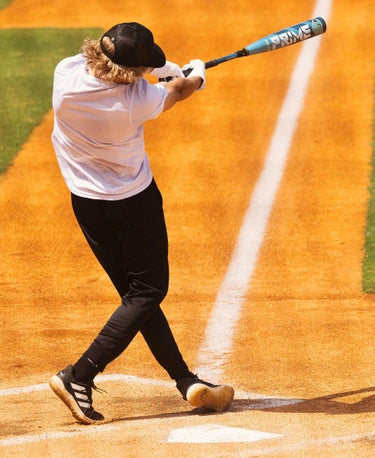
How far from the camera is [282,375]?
597 centimetres

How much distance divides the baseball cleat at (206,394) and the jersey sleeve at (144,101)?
1297 mm

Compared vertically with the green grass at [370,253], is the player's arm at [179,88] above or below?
above

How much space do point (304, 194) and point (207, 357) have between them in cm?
348

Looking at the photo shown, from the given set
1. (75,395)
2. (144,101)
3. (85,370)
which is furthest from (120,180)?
(75,395)

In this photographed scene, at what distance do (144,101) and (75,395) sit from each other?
141 cm

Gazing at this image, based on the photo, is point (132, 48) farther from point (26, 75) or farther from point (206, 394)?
point (26, 75)

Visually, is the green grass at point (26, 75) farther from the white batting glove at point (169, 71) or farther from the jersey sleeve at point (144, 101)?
the jersey sleeve at point (144, 101)

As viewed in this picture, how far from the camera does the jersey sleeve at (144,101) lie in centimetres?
500

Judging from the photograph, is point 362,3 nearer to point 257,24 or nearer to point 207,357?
point 257,24

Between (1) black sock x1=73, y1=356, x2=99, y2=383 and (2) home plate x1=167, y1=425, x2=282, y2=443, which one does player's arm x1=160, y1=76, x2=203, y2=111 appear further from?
(2) home plate x1=167, y1=425, x2=282, y2=443

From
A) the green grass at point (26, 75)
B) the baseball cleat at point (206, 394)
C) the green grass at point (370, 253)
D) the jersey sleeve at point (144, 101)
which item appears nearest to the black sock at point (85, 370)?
the baseball cleat at point (206, 394)

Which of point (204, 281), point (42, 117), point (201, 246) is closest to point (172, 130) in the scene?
point (42, 117)

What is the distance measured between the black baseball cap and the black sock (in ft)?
4.62

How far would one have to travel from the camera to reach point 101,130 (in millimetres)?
5043
